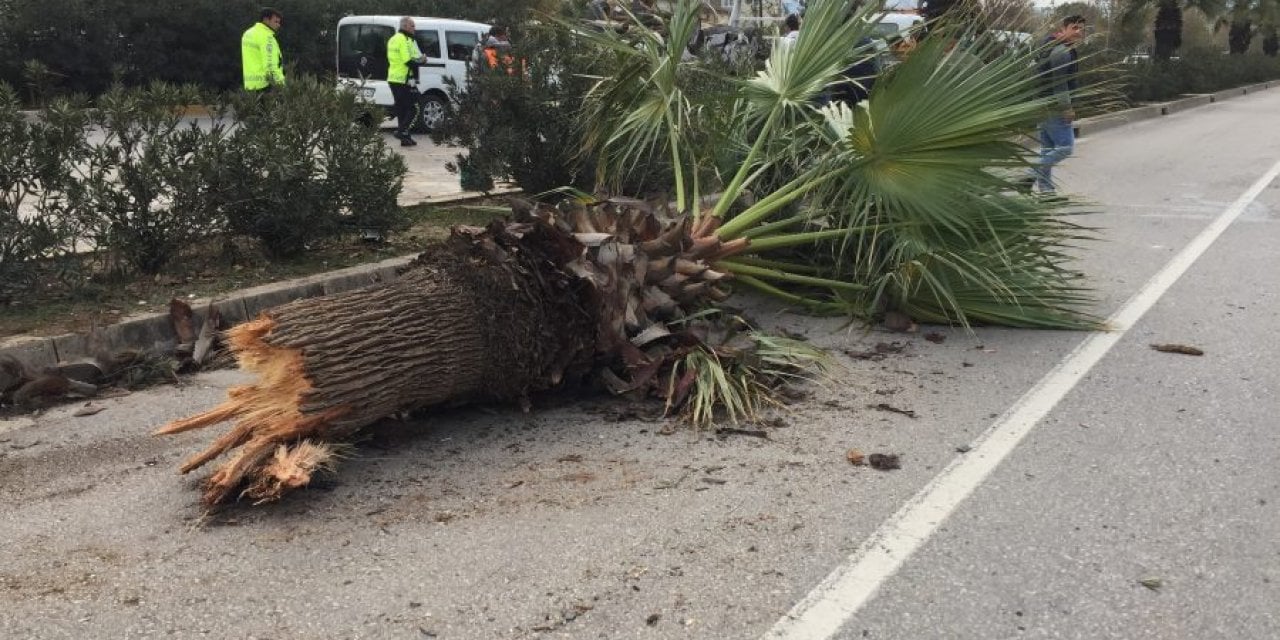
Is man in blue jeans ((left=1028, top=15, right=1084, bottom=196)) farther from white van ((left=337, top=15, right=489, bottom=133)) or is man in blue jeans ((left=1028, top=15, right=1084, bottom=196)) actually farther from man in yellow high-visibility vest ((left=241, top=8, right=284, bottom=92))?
white van ((left=337, top=15, right=489, bottom=133))

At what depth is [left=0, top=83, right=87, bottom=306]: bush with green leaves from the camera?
5.96m

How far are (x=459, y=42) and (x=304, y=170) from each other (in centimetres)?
1330

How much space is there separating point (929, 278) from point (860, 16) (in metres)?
1.56

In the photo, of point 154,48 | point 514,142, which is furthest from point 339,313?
point 154,48

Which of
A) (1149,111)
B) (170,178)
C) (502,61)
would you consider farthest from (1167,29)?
(170,178)

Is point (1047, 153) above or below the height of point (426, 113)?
below

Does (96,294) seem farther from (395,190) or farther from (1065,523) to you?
(1065,523)

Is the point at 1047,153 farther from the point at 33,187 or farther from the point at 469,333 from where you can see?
the point at 33,187

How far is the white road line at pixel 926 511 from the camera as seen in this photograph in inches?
128

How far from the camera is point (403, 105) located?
659 inches

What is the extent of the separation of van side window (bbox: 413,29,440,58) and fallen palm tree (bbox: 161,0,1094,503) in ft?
40.7

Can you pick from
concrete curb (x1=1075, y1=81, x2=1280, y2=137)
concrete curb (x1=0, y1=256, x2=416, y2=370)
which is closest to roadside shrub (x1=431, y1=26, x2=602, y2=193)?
concrete curb (x1=0, y1=256, x2=416, y2=370)

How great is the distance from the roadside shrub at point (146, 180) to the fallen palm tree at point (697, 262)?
2303 mm

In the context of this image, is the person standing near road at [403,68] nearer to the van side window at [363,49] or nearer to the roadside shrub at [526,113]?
the van side window at [363,49]
